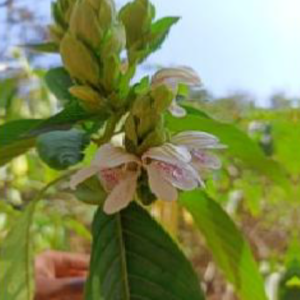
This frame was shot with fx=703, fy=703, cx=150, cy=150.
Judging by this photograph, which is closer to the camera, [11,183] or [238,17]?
[11,183]

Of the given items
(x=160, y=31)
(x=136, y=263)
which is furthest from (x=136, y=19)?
(x=136, y=263)

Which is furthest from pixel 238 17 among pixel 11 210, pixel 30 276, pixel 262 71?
pixel 30 276

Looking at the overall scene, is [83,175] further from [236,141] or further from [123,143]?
[236,141]

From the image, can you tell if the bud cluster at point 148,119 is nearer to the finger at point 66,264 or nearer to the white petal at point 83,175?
the white petal at point 83,175

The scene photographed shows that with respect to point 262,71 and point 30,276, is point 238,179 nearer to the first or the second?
point 30,276

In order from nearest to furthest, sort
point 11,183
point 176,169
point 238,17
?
point 176,169, point 11,183, point 238,17

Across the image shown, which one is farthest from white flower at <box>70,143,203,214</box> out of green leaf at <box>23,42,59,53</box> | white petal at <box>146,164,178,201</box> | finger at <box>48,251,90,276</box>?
finger at <box>48,251,90,276</box>

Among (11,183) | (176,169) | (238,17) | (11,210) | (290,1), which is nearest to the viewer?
(176,169)
